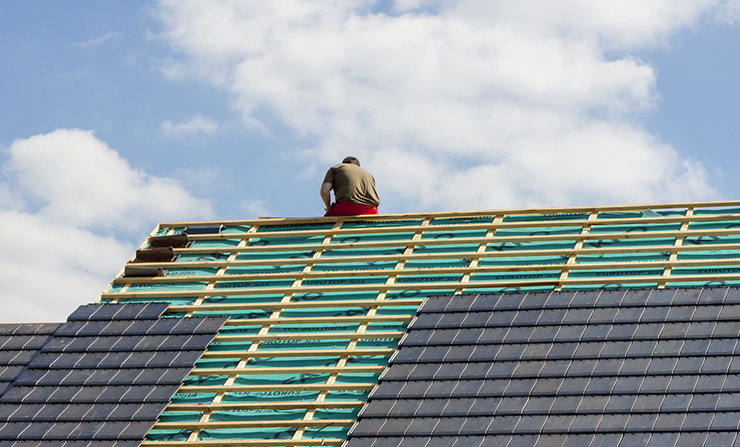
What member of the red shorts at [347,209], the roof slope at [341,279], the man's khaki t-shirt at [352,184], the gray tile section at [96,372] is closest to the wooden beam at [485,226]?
the roof slope at [341,279]

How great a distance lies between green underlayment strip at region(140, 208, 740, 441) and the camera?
10375 mm

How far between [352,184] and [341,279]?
2209mm

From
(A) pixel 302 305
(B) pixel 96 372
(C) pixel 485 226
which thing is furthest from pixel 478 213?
(B) pixel 96 372

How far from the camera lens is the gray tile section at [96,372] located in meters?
10.3

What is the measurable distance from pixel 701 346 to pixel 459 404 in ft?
8.12

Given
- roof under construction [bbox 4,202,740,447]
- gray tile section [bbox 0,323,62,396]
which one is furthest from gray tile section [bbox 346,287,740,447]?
gray tile section [bbox 0,323,62,396]

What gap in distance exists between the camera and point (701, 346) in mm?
9789

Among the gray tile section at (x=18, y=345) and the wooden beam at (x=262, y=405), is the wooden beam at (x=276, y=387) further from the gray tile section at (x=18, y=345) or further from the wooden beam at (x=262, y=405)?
the gray tile section at (x=18, y=345)

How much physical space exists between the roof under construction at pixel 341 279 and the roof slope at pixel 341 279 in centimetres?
2

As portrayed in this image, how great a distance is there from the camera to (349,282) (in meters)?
12.5

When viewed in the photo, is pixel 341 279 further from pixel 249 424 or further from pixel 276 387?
pixel 249 424

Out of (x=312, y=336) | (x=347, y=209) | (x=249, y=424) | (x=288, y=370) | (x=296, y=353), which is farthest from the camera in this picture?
(x=347, y=209)

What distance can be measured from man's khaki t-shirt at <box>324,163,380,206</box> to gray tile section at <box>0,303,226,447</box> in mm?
3297

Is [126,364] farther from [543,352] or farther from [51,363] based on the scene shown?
[543,352]
